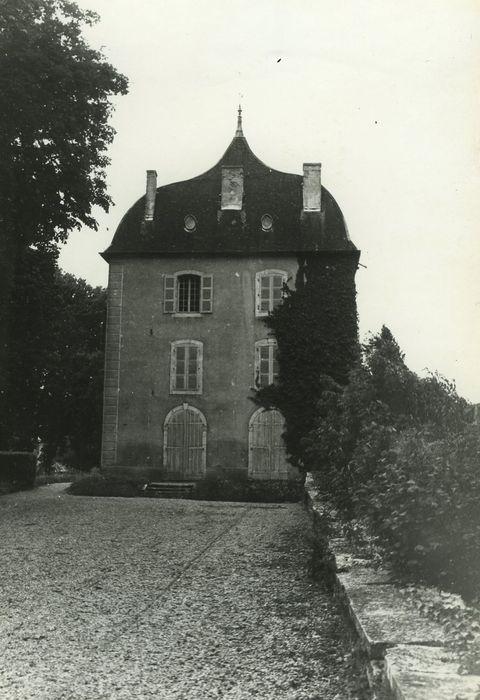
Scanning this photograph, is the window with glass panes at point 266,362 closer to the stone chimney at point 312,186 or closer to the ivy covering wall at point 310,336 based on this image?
the ivy covering wall at point 310,336

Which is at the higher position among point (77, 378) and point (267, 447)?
point (77, 378)

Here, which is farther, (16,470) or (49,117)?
A: (16,470)

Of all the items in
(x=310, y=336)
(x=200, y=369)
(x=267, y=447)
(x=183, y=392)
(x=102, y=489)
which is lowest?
(x=102, y=489)

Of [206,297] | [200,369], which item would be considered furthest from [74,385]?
[206,297]

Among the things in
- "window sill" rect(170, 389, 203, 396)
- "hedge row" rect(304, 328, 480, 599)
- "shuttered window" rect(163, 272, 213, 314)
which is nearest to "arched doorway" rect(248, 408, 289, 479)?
"window sill" rect(170, 389, 203, 396)

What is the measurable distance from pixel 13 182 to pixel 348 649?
13.1 meters

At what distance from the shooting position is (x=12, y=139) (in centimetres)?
1493

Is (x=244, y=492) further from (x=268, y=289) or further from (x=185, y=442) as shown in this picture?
(x=268, y=289)

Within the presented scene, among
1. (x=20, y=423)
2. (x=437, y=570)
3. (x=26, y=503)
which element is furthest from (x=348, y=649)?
(x=20, y=423)

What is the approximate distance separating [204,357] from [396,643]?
19.1 meters

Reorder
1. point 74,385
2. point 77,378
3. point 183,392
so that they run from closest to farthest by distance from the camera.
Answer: point 183,392, point 77,378, point 74,385

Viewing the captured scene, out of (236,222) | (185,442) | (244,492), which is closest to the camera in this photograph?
(244,492)

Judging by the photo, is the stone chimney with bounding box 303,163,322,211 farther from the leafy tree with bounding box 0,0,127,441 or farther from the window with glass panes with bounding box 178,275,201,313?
the leafy tree with bounding box 0,0,127,441

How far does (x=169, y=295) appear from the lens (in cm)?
2270
